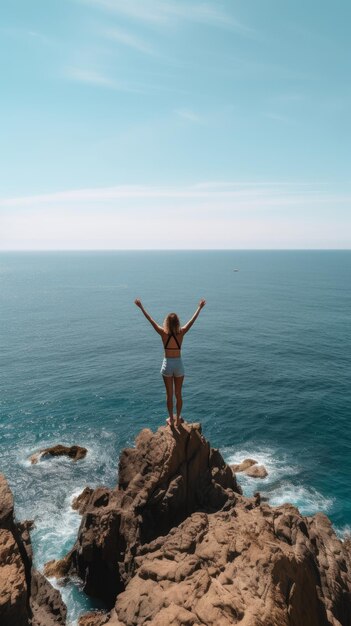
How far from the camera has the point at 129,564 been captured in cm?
1833

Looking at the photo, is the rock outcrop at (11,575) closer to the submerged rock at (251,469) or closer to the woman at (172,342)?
the woman at (172,342)

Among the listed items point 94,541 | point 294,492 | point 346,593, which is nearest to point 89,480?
point 94,541

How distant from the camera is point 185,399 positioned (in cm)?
5303

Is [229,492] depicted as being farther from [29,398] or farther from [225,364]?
[225,364]

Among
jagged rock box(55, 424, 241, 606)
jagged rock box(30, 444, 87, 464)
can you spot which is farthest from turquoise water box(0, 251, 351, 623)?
jagged rock box(55, 424, 241, 606)

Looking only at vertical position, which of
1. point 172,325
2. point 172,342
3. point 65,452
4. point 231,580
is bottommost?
point 65,452

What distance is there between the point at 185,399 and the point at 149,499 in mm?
34092

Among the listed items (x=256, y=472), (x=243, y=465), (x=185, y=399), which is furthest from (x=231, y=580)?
(x=185, y=399)

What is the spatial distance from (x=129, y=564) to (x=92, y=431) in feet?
91.8

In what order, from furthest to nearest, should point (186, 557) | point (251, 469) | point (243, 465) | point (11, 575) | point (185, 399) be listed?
point (185, 399)
point (243, 465)
point (251, 469)
point (186, 557)
point (11, 575)

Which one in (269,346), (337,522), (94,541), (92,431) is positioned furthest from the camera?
(269,346)

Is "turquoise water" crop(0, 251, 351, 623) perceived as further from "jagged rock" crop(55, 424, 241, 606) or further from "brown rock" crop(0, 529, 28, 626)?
"brown rock" crop(0, 529, 28, 626)

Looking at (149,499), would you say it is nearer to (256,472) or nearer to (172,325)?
(172,325)

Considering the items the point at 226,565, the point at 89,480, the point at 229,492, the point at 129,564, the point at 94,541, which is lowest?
the point at 89,480
